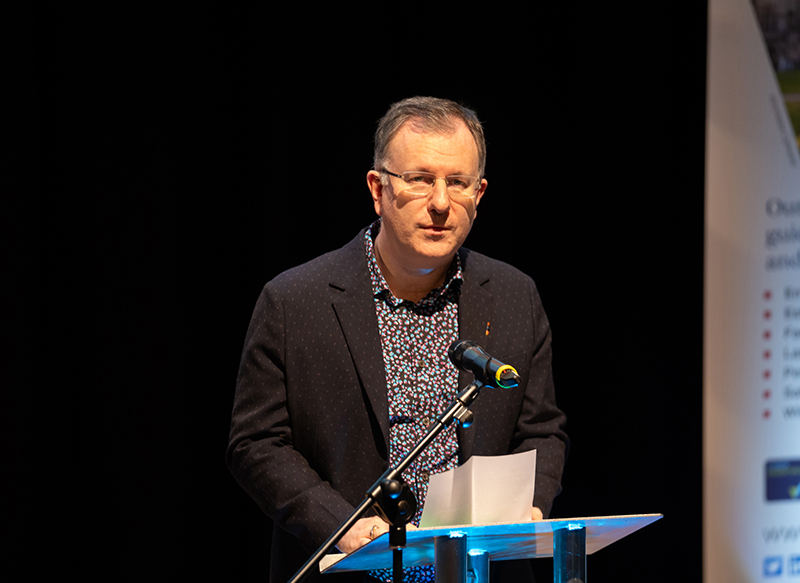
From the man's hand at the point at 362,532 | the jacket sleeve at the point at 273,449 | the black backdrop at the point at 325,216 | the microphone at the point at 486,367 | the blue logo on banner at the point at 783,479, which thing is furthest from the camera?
the blue logo on banner at the point at 783,479

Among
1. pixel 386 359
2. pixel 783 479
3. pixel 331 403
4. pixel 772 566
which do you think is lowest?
pixel 772 566

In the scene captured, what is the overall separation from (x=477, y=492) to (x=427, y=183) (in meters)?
0.81

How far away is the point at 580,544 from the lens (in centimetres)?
149

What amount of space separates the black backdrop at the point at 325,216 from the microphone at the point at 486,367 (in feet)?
4.79

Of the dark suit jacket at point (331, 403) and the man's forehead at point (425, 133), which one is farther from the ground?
the man's forehead at point (425, 133)

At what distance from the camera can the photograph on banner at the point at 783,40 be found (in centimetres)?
315

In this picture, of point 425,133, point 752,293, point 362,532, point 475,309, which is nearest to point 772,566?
point 752,293

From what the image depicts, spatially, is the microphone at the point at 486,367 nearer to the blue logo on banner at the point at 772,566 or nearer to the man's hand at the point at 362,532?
the man's hand at the point at 362,532

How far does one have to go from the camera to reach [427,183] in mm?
2021

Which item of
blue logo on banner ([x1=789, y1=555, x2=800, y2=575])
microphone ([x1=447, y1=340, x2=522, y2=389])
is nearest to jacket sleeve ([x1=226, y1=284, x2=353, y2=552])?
microphone ([x1=447, y1=340, x2=522, y2=389])

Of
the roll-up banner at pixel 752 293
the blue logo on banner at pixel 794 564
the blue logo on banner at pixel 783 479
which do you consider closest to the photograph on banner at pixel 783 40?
the roll-up banner at pixel 752 293

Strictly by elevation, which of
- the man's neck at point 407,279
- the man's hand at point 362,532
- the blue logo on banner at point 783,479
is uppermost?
the man's neck at point 407,279

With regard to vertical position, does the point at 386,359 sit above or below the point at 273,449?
above

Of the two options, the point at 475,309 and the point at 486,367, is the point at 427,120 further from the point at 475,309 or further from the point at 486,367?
the point at 486,367
